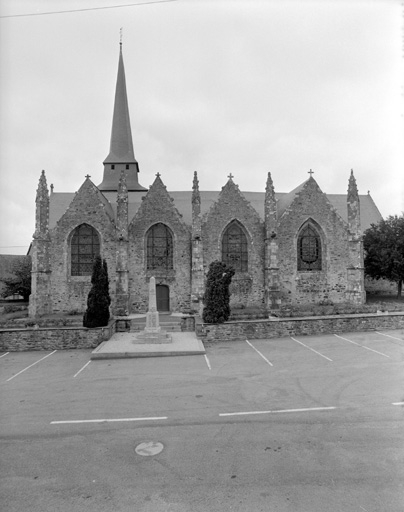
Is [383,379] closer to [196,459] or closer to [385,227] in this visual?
[196,459]

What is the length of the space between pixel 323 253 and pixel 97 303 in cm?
1803

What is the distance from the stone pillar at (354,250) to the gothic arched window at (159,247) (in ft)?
45.4

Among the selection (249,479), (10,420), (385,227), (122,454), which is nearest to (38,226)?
(10,420)

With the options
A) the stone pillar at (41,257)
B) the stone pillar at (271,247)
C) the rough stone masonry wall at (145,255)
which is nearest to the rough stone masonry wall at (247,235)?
the stone pillar at (271,247)

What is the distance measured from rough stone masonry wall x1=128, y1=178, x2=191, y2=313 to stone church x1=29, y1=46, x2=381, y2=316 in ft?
0.24

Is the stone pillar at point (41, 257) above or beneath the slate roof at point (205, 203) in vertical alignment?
beneath

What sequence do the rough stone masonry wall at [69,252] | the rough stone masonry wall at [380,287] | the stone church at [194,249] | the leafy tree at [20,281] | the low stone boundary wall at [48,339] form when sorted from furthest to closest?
the rough stone masonry wall at [380,287]
the leafy tree at [20,281]
the rough stone masonry wall at [69,252]
the stone church at [194,249]
the low stone boundary wall at [48,339]

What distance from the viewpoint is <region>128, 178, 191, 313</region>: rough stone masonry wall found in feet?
83.1

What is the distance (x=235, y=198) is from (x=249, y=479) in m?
22.6

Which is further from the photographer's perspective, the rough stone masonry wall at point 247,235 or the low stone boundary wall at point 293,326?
the rough stone masonry wall at point 247,235

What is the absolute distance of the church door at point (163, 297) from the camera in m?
25.5

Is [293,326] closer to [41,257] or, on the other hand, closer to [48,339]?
[48,339]

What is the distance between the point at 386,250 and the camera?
27.8 meters

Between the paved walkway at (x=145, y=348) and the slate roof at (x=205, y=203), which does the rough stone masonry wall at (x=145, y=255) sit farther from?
the paved walkway at (x=145, y=348)
